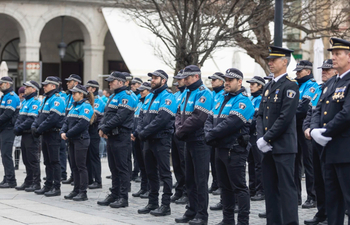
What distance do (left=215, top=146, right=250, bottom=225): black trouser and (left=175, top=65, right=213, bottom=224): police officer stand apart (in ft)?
1.71

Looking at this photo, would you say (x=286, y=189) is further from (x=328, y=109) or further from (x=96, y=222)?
(x=96, y=222)

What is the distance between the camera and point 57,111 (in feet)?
40.7

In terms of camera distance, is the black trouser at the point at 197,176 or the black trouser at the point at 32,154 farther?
the black trouser at the point at 32,154

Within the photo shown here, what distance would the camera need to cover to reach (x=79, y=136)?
11.7m

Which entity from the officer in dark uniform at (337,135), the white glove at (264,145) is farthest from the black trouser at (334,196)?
the white glove at (264,145)

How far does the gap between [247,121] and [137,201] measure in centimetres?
368

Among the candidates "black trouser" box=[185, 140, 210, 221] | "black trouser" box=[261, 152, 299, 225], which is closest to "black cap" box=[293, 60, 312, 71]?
"black trouser" box=[185, 140, 210, 221]

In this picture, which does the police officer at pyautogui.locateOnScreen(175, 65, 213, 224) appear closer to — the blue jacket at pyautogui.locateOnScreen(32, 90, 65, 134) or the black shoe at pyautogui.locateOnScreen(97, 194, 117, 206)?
the black shoe at pyautogui.locateOnScreen(97, 194, 117, 206)

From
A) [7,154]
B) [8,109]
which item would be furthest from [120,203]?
[8,109]

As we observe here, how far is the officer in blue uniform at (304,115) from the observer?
35.5 feet

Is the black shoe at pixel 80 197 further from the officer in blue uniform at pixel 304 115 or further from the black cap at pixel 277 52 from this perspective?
the black cap at pixel 277 52

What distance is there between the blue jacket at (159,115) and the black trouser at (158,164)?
16 cm

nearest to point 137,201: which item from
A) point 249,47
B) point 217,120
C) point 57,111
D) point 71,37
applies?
point 57,111

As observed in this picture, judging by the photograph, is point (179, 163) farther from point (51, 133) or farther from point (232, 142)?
point (232, 142)
